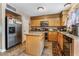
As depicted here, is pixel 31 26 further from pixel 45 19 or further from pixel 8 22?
pixel 8 22

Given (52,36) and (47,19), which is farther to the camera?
(47,19)

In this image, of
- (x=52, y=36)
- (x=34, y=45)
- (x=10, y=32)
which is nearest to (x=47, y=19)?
(x=52, y=36)

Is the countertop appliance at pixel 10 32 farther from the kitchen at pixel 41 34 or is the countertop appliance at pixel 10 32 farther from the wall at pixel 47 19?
the wall at pixel 47 19

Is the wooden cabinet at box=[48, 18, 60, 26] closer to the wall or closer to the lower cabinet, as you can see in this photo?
the wall

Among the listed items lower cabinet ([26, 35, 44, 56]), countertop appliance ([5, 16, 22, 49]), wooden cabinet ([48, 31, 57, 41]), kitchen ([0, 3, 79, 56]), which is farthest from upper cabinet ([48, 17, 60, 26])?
lower cabinet ([26, 35, 44, 56])

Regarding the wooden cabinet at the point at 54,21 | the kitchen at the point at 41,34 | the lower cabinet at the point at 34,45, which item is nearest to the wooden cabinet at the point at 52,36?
the kitchen at the point at 41,34

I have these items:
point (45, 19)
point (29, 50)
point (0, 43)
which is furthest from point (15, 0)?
point (45, 19)

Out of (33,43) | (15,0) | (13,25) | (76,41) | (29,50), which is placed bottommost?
(29,50)

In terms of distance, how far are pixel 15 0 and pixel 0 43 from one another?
7.92ft

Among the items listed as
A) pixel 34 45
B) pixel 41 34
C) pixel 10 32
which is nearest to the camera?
pixel 34 45

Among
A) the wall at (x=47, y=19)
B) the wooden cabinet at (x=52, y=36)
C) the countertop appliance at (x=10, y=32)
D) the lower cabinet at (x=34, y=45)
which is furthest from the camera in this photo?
the wall at (x=47, y=19)

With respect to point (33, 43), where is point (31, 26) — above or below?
above

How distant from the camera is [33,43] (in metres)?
3.93

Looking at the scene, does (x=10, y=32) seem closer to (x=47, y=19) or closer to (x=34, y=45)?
(x=34, y=45)
